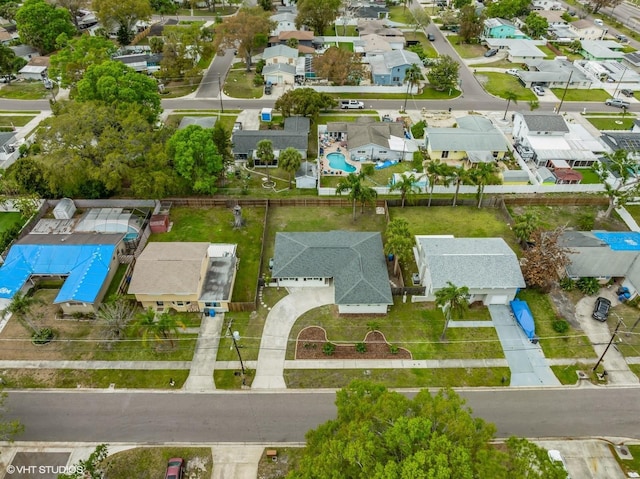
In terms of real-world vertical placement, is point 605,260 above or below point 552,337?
above

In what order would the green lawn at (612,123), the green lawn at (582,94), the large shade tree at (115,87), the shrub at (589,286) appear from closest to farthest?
the shrub at (589,286)
the large shade tree at (115,87)
the green lawn at (612,123)
the green lawn at (582,94)

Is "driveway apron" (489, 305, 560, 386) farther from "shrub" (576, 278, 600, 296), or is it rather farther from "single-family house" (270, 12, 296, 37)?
"single-family house" (270, 12, 296, 37)

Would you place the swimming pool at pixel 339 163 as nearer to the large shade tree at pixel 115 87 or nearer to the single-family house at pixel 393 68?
the large shade tree at pixel 115 87

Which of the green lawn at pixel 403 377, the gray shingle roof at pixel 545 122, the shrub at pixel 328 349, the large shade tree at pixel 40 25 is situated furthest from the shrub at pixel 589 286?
the large shade tree at pixel 40 25

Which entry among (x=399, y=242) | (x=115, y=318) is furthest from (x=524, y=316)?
(x=115, y=318)

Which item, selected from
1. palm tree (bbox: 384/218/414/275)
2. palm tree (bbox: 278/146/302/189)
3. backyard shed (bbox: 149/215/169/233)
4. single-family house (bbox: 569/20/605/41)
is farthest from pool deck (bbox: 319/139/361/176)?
single-family house (bbox: 569/20/605/41)

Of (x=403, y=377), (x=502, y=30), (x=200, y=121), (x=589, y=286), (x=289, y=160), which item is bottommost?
(x=403, y=377)

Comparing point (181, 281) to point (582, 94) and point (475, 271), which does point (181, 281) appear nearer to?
point (475, 271)

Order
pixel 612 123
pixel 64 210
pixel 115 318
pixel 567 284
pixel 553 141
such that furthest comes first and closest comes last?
1. pixel 612 123
2. pixel 553 141
3. pixel 64 210
4. pixel 567 284
5. pixel 115 318
